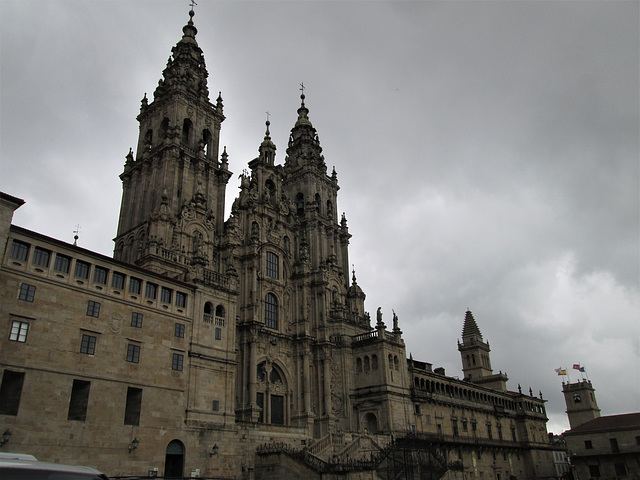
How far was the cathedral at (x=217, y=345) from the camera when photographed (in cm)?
2955

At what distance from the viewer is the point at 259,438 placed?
42094 millimetres

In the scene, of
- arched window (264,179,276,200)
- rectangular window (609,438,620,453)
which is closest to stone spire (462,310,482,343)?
rectangular window (609,438,620,453)

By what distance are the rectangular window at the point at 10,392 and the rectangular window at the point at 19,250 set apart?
6215 mm

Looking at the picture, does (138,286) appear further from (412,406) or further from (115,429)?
(412,406)

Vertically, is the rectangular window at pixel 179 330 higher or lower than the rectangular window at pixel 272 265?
lower

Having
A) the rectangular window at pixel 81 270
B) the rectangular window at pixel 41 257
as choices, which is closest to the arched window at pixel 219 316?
the rectangular window at pixel 81 270

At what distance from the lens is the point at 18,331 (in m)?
28.1

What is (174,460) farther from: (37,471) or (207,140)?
(207,140)

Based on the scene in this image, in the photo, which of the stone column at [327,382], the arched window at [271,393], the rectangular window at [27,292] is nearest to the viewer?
the rectangular window at [27,292]

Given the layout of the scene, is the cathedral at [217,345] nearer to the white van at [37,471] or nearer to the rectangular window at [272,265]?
the rectangular window at [272,265]

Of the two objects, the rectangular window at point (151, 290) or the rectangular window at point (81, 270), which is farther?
the rectangular window at point (151, 290)

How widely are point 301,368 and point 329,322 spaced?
7.48 meters

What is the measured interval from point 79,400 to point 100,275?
759 centimetres

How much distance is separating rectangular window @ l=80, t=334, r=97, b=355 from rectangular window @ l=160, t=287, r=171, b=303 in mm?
6130
